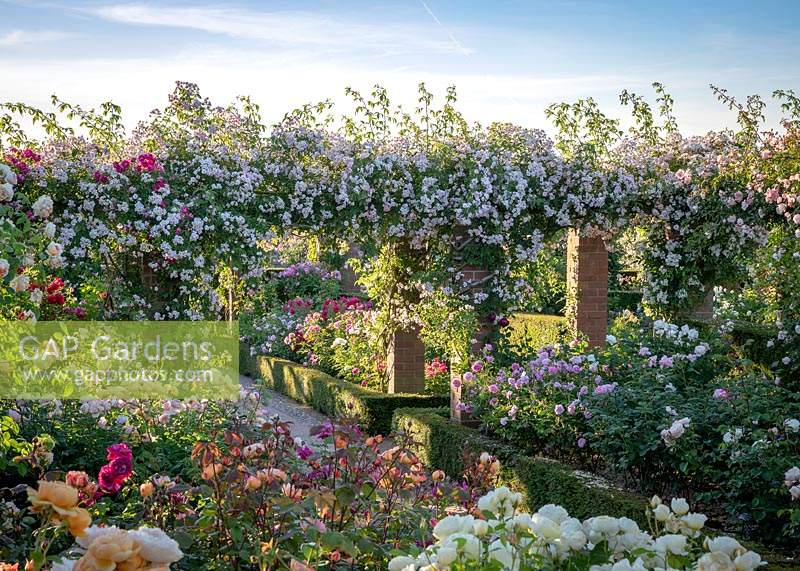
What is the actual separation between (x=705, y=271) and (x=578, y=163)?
176 cm

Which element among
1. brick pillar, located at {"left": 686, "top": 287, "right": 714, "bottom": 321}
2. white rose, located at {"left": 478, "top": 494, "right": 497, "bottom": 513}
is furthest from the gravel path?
white rose, located at {"left": 478, "top": 494, "right": 497, "bottom": 513}

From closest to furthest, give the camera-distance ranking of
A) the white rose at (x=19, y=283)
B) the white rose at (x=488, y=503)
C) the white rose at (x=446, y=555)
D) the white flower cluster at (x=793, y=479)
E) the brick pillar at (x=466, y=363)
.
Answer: the white rose at (x=446, y=555) → the white rose at (x=488, y=503) → the white rose at (x=19, y=283) → the white flower cluster at (x=793, y=479) → the brick pillar at (x=466, y=363)

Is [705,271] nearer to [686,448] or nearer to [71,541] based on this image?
[686,448]

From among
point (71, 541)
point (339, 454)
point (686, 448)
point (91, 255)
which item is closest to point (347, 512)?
point (339, 454)

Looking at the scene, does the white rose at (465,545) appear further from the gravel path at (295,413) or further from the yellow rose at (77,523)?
the gravel path at (295,413)

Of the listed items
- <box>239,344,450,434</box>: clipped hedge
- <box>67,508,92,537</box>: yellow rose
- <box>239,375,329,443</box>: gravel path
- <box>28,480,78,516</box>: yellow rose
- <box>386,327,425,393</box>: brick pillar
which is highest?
<box>28,480,78,516</box>: yellow rose

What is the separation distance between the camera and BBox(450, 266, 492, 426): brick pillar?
25.1 feet

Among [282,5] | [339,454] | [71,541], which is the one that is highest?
[282,5]

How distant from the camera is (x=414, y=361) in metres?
9.20

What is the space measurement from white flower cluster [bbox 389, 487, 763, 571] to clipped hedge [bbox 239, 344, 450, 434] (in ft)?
16.9

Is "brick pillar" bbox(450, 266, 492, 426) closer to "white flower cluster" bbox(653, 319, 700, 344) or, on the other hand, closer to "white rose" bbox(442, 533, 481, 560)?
"white flower cluster" bbox(653, 319, 700, 344)

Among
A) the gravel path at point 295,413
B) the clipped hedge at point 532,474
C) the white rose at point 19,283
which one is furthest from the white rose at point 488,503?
the gravel path at point 295,413

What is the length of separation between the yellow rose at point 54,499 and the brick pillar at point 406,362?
7583mm

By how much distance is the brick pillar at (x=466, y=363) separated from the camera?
7.66 meters
